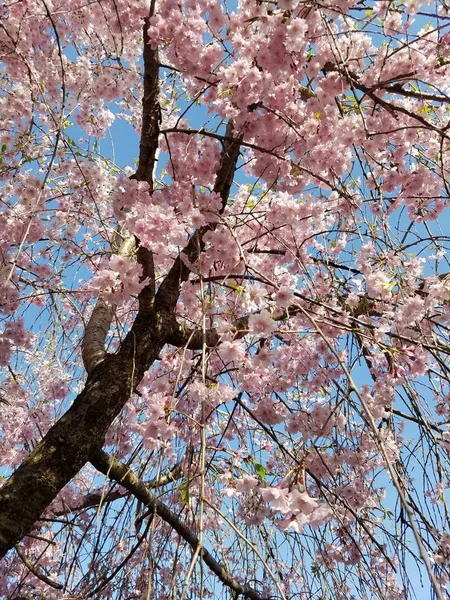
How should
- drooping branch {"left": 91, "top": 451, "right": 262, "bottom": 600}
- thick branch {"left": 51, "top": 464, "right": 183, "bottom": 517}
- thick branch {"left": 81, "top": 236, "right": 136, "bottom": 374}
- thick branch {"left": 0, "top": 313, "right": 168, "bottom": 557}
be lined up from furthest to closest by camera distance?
thick branch {"left": 51, "top": 464, "right": 183, "bottom": 517}, thick branch {"left": 81, "top": 236, "right": 136, "bottom": 374}, drooping branch {"left": 91, "top": 451, "right": 262, "bottom": 600}, thick branch {"left": 0, "top": 313, "right": 168, "bottom": 557}

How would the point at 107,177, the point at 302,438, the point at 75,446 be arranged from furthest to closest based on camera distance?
the point at 107,177, the point at 302,438, the point at 75,446

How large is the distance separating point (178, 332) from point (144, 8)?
176 centimetres

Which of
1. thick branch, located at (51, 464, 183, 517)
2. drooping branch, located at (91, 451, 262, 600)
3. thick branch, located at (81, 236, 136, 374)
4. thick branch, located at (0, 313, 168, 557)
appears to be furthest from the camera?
thick branch, located at (51, 464, 183, 517)

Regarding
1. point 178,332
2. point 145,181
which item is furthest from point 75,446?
point 145,181

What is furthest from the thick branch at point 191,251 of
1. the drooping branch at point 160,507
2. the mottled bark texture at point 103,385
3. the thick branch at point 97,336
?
the drooping branch at point 160,507

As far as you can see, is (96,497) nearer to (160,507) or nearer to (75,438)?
(160,507)

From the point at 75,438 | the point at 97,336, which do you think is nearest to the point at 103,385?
the point at 75,438

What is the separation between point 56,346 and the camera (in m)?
3.85

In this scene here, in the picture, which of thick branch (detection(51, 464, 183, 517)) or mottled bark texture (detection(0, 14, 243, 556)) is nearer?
mottled bark texture (detection(0, 14, 243, 556))

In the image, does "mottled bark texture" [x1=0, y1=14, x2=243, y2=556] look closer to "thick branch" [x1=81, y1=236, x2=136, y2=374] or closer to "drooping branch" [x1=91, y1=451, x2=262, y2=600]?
"thick branch" [x1=81, y1=236, x2=136, y2=374]

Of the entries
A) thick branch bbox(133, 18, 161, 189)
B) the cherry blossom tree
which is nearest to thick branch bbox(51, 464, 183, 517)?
the cherry blossom tree

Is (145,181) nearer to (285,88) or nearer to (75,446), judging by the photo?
(285,88)

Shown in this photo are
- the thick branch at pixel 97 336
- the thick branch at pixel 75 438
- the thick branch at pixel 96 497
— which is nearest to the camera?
the thick branch at pixel 75 438

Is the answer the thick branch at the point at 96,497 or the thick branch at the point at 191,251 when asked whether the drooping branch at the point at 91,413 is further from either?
the thick branch at the point at 96,497
